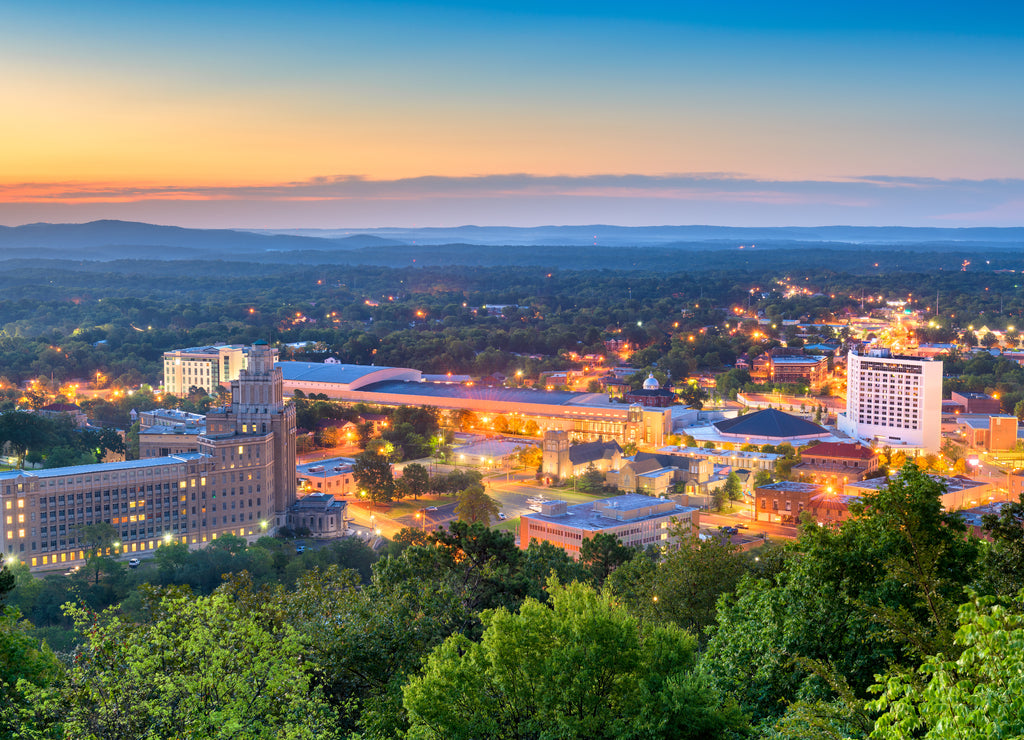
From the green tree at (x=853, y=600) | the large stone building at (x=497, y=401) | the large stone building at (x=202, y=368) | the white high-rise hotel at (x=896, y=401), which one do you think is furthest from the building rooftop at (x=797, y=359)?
the green tree at (x=853, y=600)

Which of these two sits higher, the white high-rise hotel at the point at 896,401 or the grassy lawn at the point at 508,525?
the white high-rise hotel at the point at 896,401

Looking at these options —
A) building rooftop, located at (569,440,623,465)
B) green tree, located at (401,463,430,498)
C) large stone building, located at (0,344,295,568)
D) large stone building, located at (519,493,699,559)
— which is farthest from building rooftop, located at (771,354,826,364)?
large stone building, located at (0,344,295,568)

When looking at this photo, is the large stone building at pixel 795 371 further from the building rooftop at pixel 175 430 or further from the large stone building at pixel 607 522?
the building rooftop at pixel 175 430

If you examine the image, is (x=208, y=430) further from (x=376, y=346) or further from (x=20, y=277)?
(x=20, y=277)

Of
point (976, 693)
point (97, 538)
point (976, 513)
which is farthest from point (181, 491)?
point (976, 693)

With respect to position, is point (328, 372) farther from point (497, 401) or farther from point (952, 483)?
point (952, 483)

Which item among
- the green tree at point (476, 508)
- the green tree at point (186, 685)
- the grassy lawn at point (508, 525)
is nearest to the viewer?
the green tree at point (186, 685)

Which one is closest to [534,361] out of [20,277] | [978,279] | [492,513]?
[492,513]
